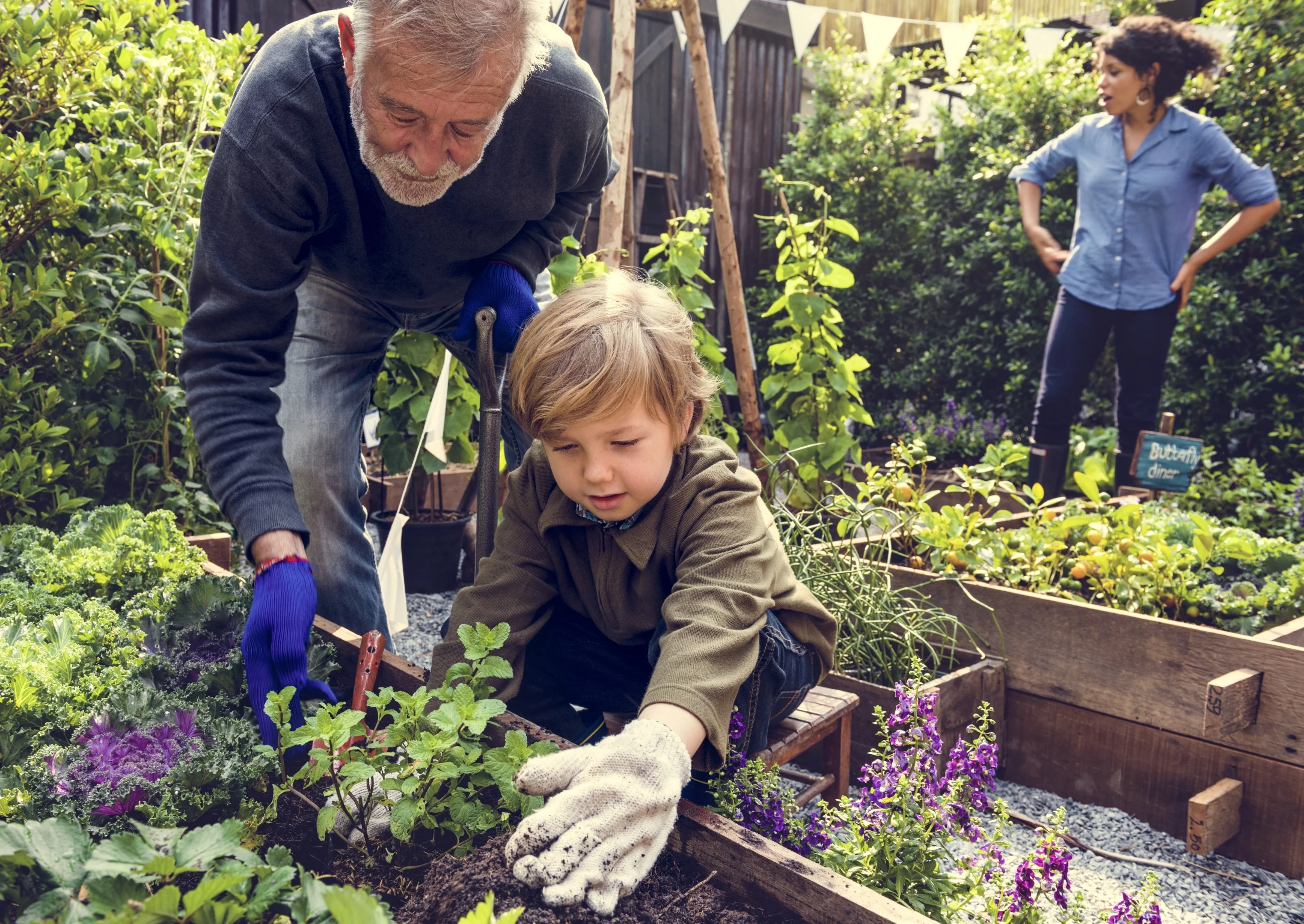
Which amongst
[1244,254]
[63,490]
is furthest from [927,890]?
[1244,254]

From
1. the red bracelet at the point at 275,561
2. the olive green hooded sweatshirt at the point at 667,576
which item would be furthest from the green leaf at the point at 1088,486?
the red bracelet at the point at 275,561

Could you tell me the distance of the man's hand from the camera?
13.4 ft

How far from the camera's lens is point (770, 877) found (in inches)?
40.6

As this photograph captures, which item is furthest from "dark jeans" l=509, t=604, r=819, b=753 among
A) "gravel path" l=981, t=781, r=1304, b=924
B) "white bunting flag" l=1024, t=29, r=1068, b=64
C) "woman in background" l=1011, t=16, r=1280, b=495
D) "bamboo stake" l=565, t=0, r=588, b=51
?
"white bunting flag" l=1024, t=29, r=1068, b=64

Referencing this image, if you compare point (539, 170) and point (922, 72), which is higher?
point (922, 72)

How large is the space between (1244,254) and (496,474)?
4451mm

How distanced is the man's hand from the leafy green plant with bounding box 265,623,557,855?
12.0 feet

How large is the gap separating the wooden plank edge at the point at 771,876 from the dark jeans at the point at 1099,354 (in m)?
3.27

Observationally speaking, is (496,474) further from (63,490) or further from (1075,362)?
(1075,362)

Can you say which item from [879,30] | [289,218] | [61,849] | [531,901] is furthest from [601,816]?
[879,30]

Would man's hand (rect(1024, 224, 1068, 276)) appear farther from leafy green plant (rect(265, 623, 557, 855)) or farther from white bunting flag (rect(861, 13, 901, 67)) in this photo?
leafy green plant (rect(265, 623, 557, 855))

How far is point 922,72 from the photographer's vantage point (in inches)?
271

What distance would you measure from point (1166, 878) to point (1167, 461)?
1716 millimetres

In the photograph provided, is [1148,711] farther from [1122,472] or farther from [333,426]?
[1122,472]
